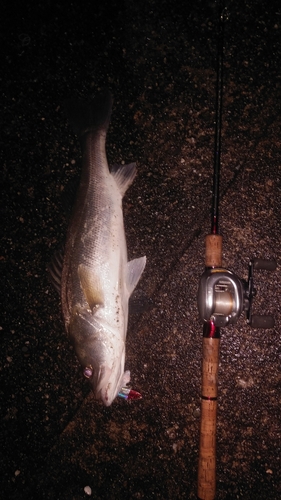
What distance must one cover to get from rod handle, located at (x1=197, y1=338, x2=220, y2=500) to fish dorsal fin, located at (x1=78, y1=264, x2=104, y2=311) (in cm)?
67

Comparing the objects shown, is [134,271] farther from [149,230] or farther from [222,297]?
[222,297]

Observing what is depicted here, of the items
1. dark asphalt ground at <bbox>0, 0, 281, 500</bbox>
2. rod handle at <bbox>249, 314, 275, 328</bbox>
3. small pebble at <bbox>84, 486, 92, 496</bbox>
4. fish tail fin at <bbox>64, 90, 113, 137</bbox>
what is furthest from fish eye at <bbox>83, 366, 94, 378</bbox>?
fish tail fin at <bbox>64, 90, 113, 137</bbox>

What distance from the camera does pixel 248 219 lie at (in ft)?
8.14

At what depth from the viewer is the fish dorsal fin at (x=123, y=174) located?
2.34 meters

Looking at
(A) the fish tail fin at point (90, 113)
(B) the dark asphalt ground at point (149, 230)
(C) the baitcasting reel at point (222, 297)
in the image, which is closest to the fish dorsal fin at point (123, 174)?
(B) the dark asphalt ground at point (149, 230)

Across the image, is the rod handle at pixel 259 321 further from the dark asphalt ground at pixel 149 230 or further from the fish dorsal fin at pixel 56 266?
the fish dorsal fin at pixel 56 266

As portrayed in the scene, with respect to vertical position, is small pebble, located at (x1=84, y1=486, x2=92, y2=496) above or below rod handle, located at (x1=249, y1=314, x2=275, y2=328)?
below

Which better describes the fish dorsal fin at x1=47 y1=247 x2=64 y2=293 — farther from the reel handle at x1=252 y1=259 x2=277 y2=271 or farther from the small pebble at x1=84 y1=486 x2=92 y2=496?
the small pebble at x1=84 y1=486 x2=92 y2=496

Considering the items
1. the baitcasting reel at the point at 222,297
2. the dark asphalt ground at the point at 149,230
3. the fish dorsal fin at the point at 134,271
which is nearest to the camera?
the baitcasting reel at the point at 222,297

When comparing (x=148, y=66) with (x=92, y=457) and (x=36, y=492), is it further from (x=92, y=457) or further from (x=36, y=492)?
(x=36, y=492)

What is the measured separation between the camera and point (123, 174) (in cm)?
237

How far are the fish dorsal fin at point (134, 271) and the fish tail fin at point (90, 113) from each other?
90cm

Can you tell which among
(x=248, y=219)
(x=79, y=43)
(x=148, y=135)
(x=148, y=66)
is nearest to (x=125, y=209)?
(x=148, y=135)

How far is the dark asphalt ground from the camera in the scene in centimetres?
240
